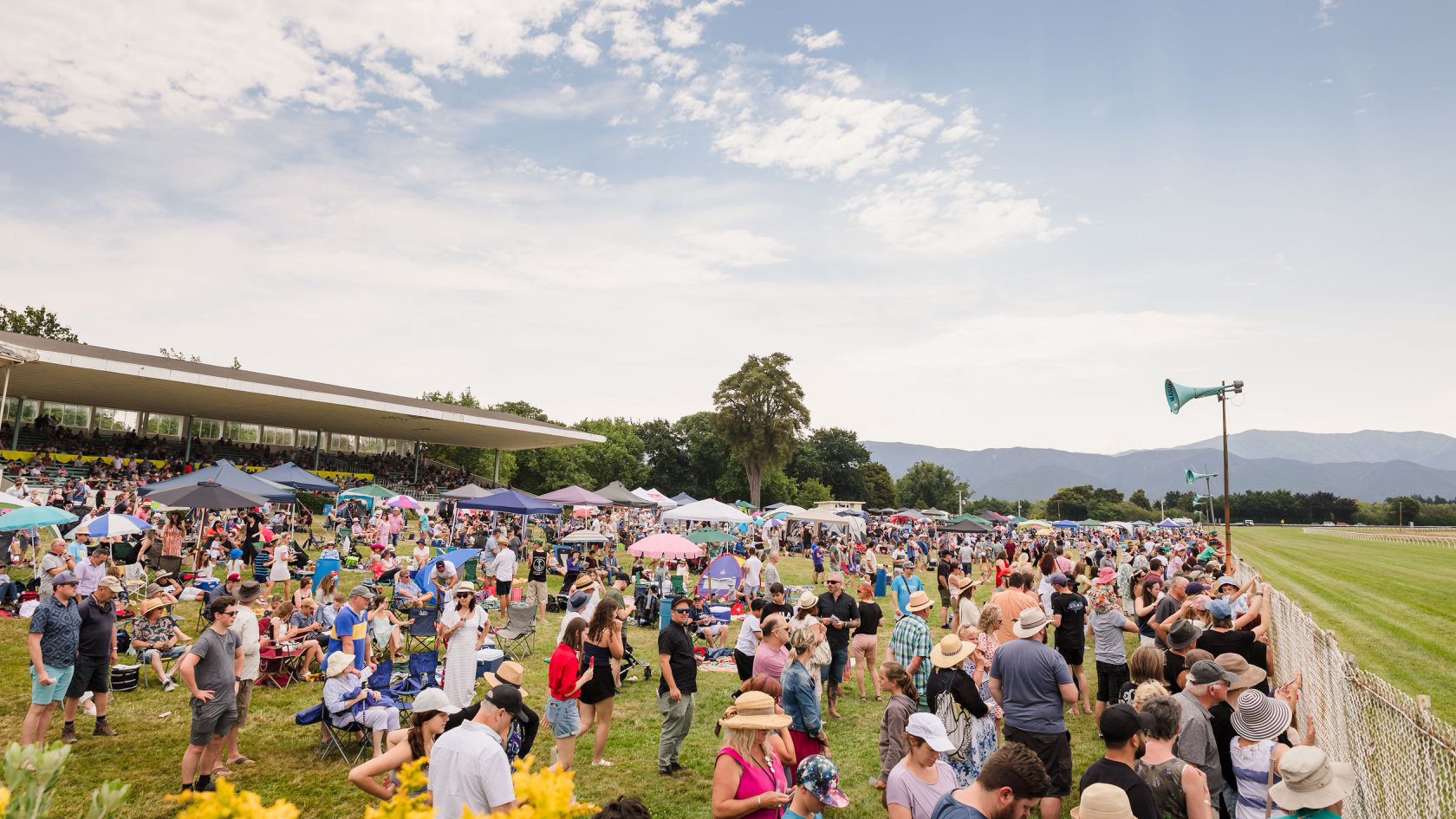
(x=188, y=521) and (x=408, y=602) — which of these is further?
(x=188, y=521)

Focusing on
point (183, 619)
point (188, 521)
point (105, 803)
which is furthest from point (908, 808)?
point (188, 521)

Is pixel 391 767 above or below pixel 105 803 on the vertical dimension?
below

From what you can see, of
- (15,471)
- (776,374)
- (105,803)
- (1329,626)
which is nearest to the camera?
(105,803)

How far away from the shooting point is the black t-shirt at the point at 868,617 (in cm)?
985

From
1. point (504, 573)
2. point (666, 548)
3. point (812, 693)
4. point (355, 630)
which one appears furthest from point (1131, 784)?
point (504, 573)

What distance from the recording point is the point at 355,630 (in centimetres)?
801

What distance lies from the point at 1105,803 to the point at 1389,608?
2185 cm

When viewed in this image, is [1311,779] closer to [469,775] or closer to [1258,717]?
[1258,717]

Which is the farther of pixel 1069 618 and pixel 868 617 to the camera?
pixel 868 617

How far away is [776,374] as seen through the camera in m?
59.6

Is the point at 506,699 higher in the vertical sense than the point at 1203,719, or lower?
higher

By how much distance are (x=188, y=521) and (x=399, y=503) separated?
Result: 6.22 meters

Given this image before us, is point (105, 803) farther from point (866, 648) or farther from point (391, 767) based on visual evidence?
point (866, 648)

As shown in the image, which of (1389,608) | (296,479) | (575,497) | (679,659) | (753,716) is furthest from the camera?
(575,497)
